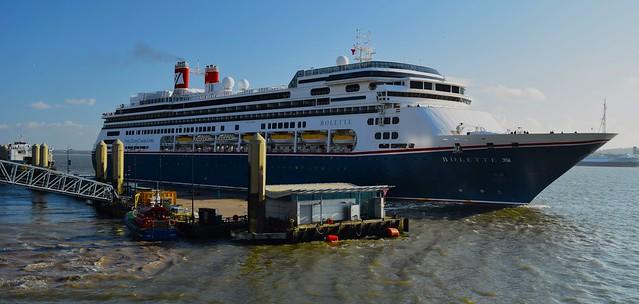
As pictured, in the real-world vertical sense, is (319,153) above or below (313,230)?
above

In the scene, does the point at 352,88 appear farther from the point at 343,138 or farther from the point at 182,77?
the point at 182,77

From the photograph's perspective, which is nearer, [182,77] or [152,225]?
[152,225]

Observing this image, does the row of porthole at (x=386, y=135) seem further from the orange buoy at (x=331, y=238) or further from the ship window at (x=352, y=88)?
the orange buoy at (x=331, y=238)

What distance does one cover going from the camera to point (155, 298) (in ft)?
63.9

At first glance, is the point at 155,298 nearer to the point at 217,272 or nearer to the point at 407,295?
the point at 217,272

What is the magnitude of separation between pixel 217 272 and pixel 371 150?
24.7 metres

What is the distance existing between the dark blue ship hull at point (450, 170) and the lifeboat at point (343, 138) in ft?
5.67

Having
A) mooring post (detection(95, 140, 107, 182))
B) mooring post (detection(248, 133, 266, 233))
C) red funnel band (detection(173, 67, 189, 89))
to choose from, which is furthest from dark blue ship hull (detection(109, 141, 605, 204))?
red funnel band (detection(173, 67, 189, 89))

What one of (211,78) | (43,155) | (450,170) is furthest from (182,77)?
(450,170)

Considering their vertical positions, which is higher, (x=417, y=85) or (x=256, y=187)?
(x=417, y=85)

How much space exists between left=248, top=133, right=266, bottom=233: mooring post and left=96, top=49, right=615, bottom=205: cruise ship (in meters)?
16.1

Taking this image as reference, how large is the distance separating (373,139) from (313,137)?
717 cm

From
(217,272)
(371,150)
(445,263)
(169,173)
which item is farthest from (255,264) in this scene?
(169,173)

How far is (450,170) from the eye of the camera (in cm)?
4219
